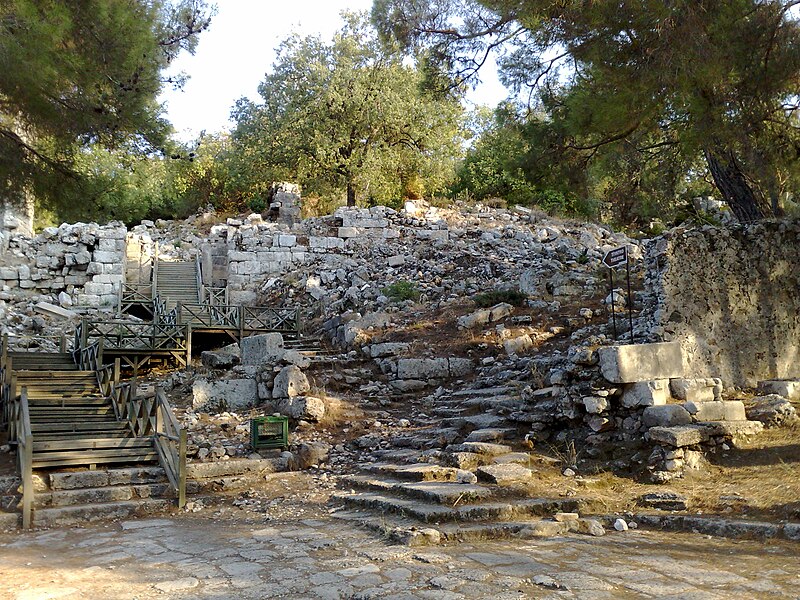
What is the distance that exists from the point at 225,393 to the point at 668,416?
23.9 ft

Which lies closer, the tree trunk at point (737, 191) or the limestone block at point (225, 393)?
the tree trunk at point (737, 191)

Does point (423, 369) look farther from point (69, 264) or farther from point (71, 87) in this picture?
point (69, 264)

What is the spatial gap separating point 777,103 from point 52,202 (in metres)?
9.73

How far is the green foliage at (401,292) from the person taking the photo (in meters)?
16.6

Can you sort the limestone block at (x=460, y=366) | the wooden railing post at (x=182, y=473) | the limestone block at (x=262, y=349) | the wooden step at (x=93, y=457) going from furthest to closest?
the limestone block at (x=262, y=349)
the limestone block at (x=460, y=366)
the wooden step at (x=93, y=457)
the wooden railing post at (x=182, y=473)

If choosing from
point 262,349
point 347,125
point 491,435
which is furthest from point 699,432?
point 347,125

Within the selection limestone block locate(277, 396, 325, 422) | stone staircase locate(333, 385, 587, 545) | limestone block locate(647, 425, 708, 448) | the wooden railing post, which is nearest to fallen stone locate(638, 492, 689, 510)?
stone staircase locate(333, 385, 587, 545)

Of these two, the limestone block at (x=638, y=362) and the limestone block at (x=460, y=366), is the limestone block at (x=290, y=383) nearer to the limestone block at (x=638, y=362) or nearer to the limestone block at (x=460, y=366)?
the limestone block at (x=460, y=366)

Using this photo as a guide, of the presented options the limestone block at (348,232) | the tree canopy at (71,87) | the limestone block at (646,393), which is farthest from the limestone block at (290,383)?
the limestone block at (348,232)

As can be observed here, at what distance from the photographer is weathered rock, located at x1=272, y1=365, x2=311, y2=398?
10961 mm

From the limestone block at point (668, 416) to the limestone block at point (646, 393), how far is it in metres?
0.12

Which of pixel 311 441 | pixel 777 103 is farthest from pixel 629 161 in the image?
pixel 311 441

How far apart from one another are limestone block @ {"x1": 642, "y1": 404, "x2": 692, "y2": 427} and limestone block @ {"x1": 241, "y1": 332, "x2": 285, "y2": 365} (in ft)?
22.8

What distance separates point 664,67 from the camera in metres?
7.97
